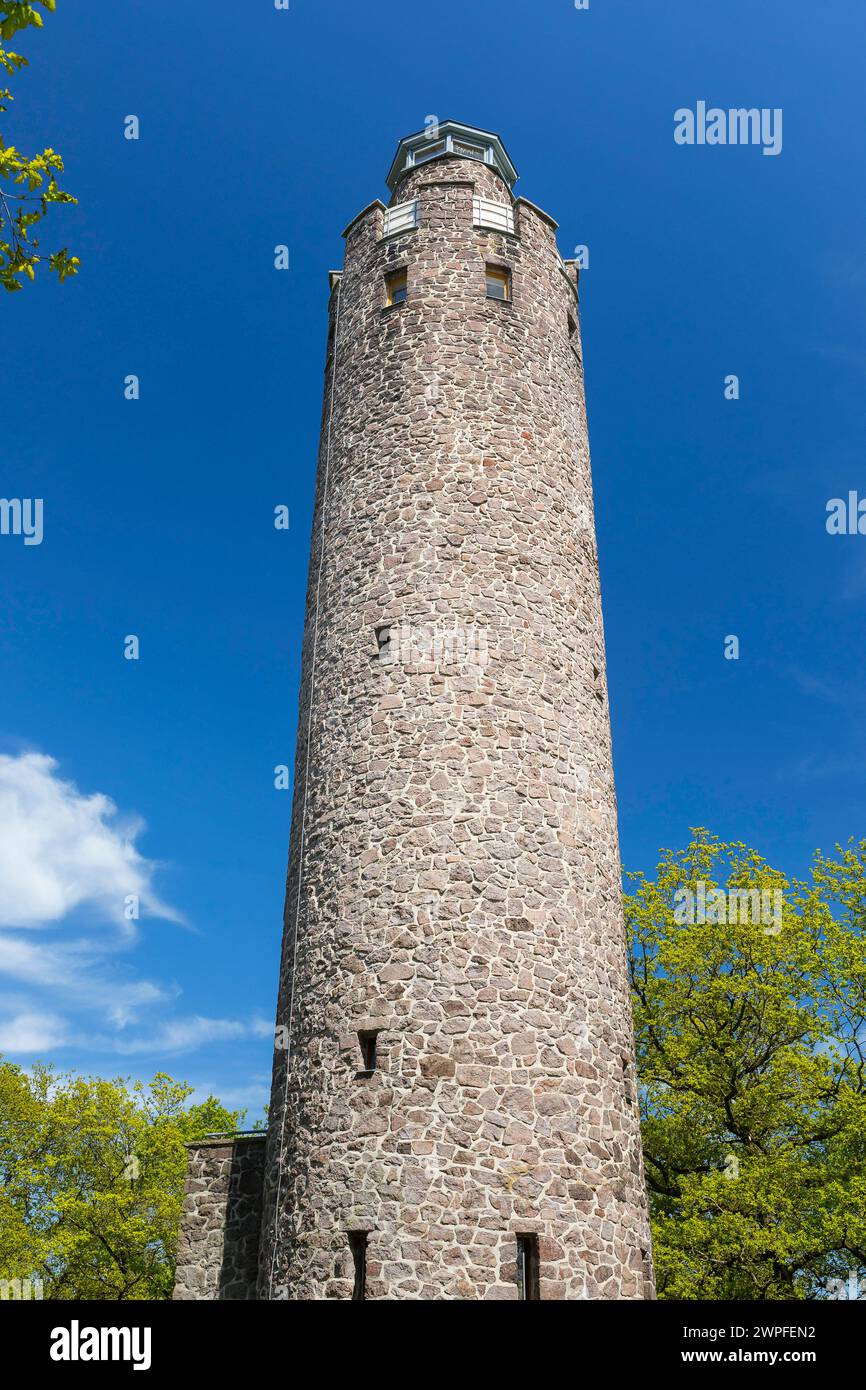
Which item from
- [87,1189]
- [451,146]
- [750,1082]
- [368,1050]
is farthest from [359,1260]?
[87,1189]

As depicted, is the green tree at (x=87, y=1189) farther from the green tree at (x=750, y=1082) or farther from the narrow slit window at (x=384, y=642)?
the narrow slit window at (x=384, y=642)

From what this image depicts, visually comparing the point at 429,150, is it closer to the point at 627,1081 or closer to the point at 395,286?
the point at 395,286

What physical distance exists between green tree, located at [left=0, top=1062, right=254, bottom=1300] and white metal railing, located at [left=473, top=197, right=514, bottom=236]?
28.5 meters

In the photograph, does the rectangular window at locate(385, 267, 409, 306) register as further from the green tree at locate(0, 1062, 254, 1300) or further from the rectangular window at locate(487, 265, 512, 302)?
the green tree at locate(0, 1062, 254, 1300)

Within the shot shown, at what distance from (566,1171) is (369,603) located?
A: 7525 mm

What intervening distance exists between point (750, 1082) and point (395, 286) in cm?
1703

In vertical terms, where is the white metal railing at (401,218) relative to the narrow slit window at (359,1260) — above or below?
above

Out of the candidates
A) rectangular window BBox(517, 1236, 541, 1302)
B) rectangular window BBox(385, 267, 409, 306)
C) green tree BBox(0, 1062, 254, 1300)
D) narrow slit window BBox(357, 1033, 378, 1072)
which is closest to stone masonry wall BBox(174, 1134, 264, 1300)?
narrow slit window BBox(357, 1033, 378, 1072)

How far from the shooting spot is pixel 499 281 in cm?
1712

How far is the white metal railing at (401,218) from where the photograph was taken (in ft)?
56.6

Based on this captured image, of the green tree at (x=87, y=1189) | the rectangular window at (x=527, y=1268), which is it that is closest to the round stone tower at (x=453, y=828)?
the rectangular window at (x=527, y=1268)

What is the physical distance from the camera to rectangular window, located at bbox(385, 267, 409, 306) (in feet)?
55.6

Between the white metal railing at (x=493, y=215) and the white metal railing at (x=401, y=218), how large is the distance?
1011mm
